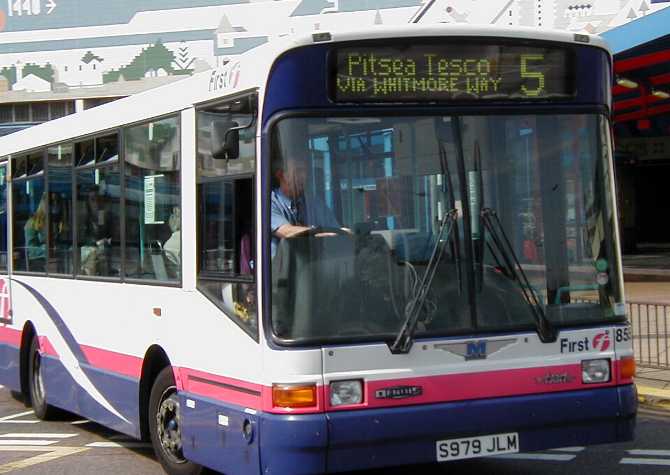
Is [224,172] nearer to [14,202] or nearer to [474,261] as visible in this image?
[474,261]

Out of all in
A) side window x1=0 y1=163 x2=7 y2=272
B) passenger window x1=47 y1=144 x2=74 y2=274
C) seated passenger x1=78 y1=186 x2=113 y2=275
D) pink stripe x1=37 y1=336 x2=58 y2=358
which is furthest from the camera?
side window x1=0 y1=163 x2=7 y2=272

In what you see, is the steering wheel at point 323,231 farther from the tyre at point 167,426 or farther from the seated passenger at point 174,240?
the tyre at point 167,426

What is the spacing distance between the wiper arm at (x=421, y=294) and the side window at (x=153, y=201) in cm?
191

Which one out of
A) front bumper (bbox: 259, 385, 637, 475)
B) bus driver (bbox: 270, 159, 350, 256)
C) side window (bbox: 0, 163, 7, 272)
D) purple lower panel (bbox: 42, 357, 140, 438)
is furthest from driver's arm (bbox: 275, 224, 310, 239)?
side window (bbox: 0, 163, 7, 272)

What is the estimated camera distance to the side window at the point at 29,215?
36.5ft

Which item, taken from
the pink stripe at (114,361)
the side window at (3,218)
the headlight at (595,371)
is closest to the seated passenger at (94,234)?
the pink stripe at (114,361)

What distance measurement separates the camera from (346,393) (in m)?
6.50

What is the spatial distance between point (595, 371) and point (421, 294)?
1243 millimetres

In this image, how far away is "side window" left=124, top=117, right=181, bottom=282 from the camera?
312 inches

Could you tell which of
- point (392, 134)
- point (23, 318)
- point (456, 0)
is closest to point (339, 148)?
point (392, 134)

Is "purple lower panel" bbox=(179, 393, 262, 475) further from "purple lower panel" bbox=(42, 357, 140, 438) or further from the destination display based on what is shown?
the destination display

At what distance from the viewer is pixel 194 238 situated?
7.53 m

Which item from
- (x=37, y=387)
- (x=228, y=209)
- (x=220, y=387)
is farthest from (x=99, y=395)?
(x=228, y=209)

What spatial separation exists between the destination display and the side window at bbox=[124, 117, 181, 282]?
1636mm
